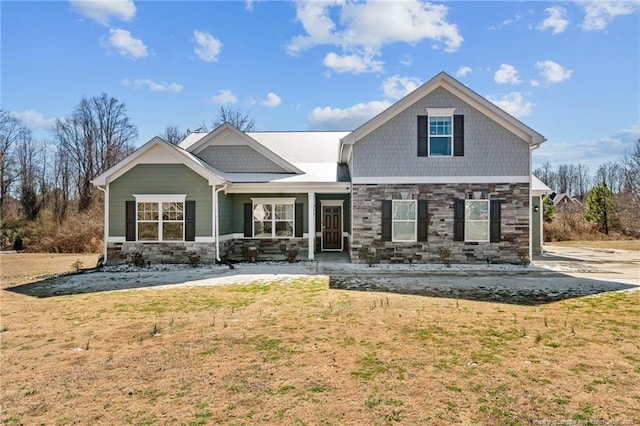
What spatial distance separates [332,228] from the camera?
57.8 ft

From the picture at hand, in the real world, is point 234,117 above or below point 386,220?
above

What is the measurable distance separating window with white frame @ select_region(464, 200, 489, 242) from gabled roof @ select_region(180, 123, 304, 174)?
7.14m

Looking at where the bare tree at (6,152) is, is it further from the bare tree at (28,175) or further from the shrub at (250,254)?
the shrub at (250,254)

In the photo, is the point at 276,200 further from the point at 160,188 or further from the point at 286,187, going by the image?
the point at 160,188

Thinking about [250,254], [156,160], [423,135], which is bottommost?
[250,254]

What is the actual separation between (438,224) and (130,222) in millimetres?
11604

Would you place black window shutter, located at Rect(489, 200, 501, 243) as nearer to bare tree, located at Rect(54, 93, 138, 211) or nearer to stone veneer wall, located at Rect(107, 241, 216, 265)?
stone veneer wall, located at Rect(107, 241, 216, 265)

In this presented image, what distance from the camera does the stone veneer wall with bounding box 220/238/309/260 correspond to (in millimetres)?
15445

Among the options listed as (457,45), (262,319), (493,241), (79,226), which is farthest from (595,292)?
(79,226)

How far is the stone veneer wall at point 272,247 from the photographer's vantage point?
50.7 ft

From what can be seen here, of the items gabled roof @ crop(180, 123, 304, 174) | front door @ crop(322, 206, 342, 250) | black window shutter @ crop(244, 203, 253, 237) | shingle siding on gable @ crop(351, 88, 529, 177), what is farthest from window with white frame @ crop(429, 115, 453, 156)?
black window shutter @ crop(244, 203, 253, 237)

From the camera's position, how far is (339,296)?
8.88 metres

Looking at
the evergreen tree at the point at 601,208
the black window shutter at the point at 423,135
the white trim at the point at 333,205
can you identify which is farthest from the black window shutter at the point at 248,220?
the evergreen tree at the point at 601,208

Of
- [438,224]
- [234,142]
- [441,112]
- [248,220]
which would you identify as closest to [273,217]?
[248,220]
